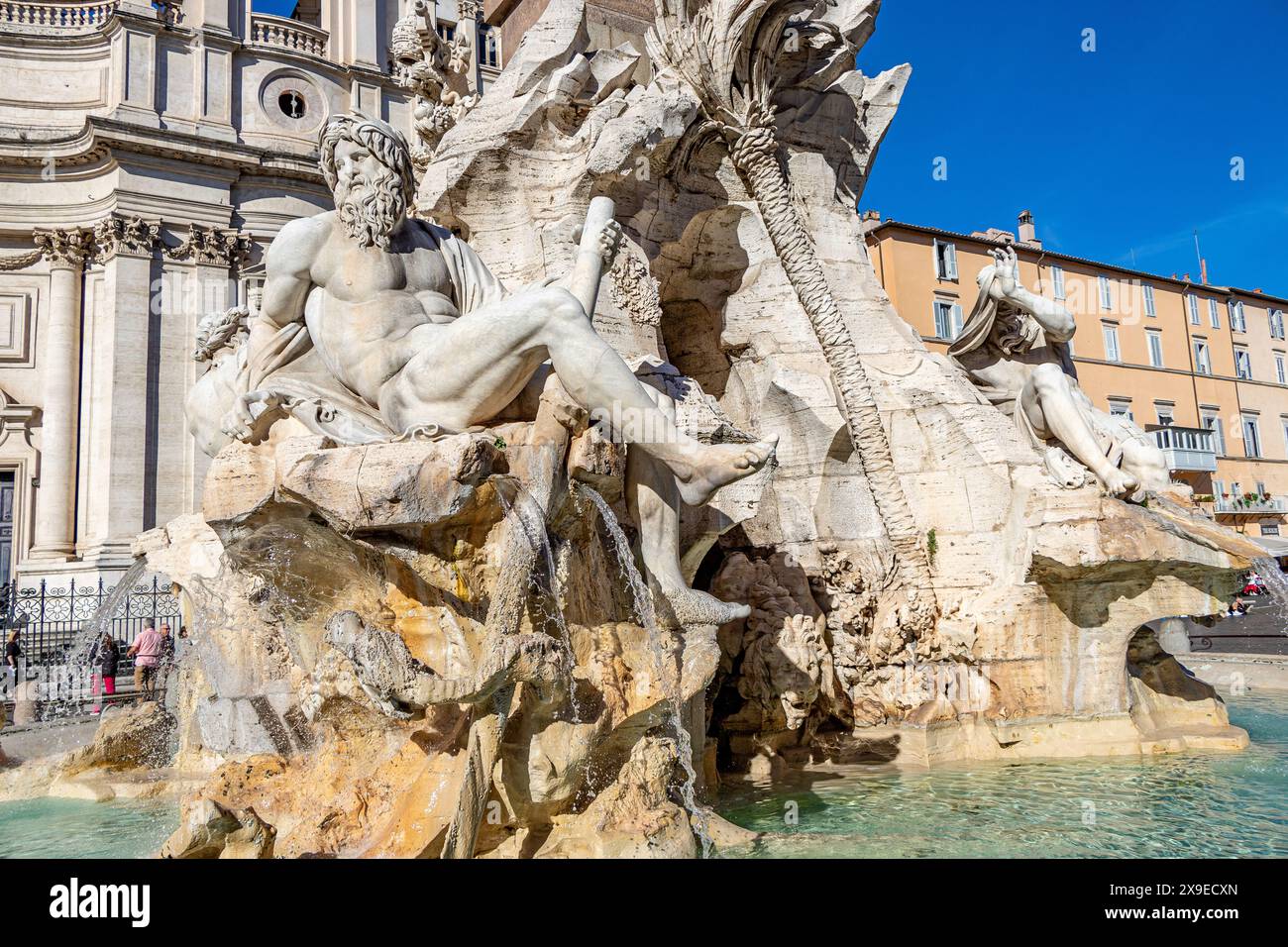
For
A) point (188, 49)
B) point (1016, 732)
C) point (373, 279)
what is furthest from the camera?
point (188, 49)

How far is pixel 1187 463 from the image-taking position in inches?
1099

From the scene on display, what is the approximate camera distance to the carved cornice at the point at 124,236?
70.8 feet

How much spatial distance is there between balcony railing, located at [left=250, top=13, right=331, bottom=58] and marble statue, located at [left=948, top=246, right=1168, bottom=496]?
22.5 m

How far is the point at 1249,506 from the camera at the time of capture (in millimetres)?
27391

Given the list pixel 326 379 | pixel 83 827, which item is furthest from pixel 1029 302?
pixel 83 827

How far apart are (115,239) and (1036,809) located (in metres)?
22.7

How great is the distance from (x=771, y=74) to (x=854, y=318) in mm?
1883

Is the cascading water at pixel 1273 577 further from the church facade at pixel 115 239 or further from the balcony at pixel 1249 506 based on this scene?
the balcony at pixel 1249 506

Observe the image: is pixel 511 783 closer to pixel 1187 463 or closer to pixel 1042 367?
pixel 1042 367

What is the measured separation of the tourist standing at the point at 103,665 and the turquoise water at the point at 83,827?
171 inches

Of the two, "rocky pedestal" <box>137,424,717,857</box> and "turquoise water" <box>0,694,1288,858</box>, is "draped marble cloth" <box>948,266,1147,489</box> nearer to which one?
"turquoise water" <box>0,694,1288,858</box>

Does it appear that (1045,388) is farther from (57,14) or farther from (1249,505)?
(57,14)

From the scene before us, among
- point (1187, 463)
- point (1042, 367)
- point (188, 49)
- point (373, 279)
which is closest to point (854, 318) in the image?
point (1042, 367)

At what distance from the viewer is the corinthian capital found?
2181 centimetres
